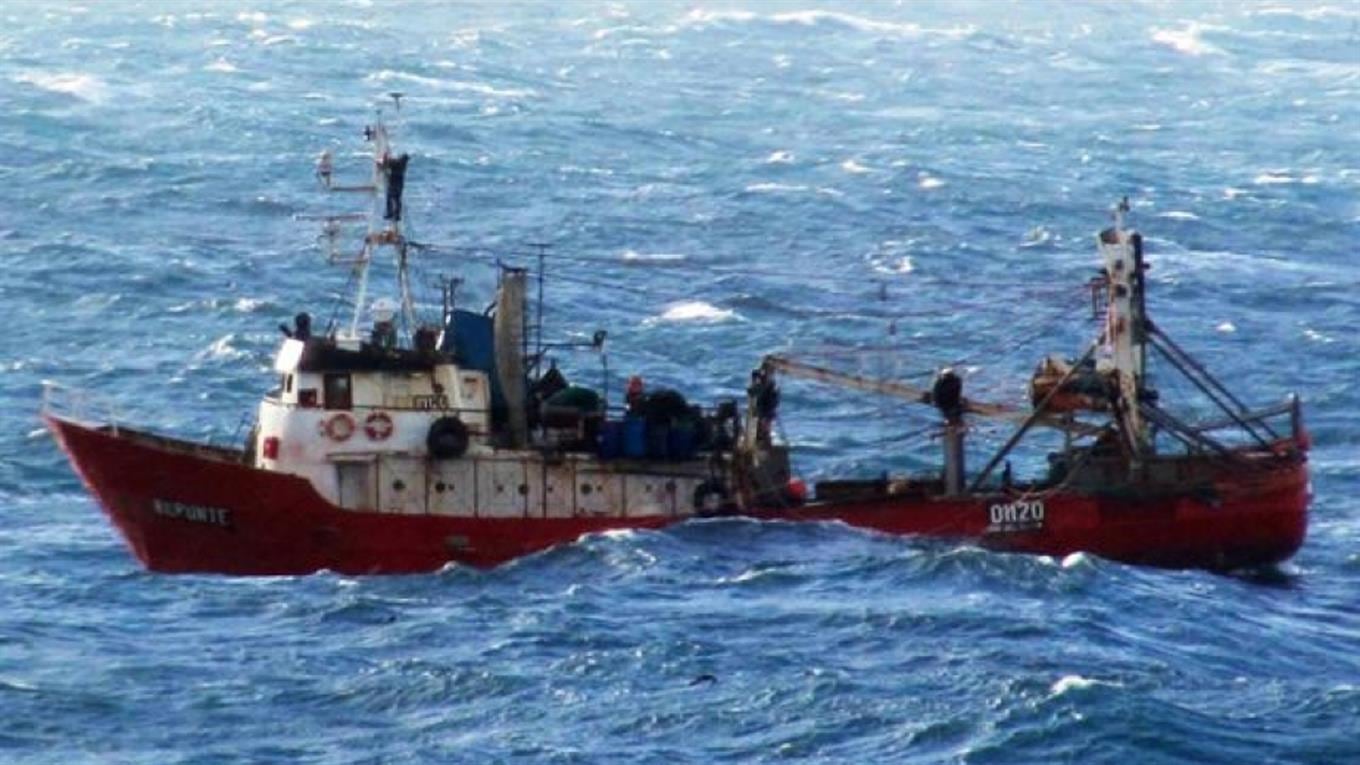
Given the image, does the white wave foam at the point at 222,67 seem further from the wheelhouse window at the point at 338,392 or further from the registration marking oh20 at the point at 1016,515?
the registration marking oh20 at the point at 1016,515

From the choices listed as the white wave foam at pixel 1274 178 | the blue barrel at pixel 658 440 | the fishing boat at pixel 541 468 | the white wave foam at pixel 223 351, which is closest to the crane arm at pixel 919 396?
the fishing boat at pixel 541 468

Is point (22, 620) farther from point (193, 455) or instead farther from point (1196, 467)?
point (1196, 467)

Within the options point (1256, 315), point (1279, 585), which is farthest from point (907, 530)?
point (1256, 315)

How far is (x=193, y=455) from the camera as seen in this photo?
257 ft

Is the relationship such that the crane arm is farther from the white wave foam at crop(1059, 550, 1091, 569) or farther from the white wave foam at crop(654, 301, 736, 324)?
the white wave foam at crop(654, 301, 736, 324)

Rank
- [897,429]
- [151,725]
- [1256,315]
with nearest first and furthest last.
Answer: [151,725] → [897,429] → [1256,315]

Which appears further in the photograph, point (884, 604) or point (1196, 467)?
point (1196, 467)

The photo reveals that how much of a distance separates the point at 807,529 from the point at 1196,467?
921 cm

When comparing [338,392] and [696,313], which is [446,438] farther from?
[696,313]

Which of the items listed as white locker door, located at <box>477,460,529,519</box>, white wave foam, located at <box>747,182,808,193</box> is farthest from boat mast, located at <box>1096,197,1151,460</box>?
white wave foam, located at <box>747,182,808,193</box>

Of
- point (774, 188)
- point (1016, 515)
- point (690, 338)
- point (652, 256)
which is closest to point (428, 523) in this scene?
point (1016, 515)

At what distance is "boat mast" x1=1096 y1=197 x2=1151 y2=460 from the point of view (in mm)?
80250

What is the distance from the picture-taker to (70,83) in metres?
168

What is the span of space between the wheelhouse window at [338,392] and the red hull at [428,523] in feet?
6.34
